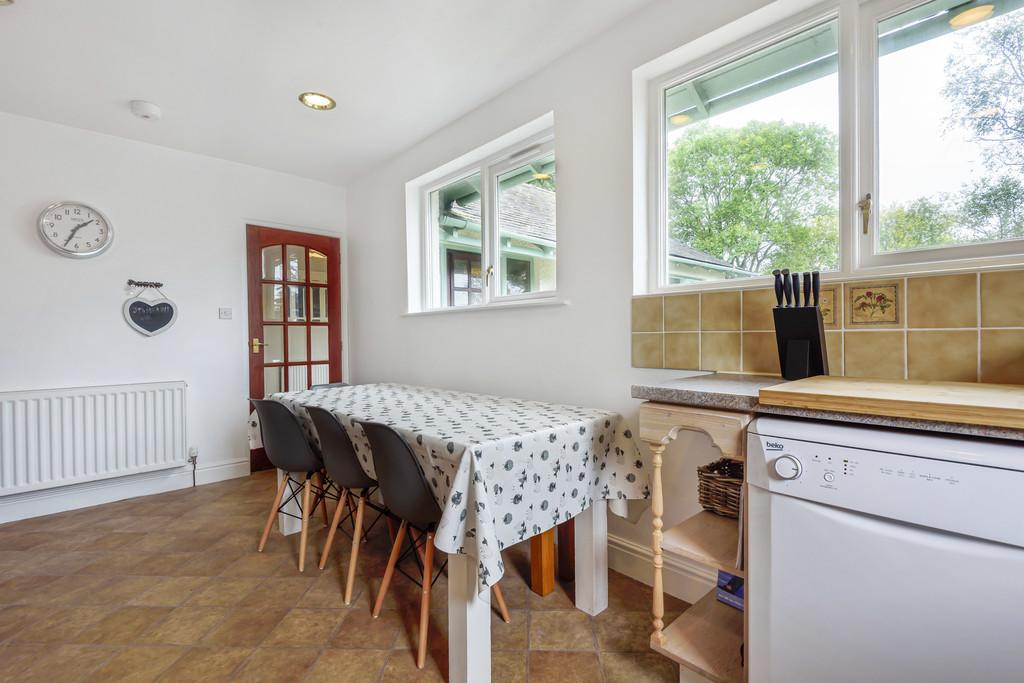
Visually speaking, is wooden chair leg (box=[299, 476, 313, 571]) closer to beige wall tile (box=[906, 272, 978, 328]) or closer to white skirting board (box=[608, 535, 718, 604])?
white skirting board (box=[608, 535, 718, 604])

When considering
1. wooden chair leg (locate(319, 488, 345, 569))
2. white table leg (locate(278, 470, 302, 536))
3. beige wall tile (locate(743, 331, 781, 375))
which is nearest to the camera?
beige wall tile (locate(743, 331, 781, 375))

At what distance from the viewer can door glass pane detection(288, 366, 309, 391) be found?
12.7 ft

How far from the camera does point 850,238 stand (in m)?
1.50

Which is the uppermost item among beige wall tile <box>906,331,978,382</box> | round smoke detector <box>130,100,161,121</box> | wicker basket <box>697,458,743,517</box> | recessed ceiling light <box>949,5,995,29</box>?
round smoke detector <box>130,100,161,121</box>

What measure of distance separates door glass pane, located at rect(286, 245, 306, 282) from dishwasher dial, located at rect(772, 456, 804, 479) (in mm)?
3906

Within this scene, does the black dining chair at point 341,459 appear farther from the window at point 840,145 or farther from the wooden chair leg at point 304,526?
the window at point 840,145

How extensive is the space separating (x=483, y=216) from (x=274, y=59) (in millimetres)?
1347

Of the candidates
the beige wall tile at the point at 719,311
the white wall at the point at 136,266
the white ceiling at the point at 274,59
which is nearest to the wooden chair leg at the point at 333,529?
the beige wall tile at the point at 719,311

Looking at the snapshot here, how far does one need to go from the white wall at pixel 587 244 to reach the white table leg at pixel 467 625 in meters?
0.92

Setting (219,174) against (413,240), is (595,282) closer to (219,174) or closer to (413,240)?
(413,240)

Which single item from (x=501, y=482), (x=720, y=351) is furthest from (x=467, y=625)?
(x=720, y=351)

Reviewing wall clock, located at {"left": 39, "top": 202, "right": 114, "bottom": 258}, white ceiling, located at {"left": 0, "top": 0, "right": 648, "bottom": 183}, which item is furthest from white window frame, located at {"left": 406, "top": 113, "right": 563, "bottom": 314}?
wall clock, located at {"left": 39, "top": 202, "right": 114, "bottom": 258}

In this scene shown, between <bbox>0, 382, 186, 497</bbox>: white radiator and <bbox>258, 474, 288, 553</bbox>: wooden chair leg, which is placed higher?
<bbox>0, 382, 186, 497</bbox>: white radiator

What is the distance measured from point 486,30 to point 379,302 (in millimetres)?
2314
